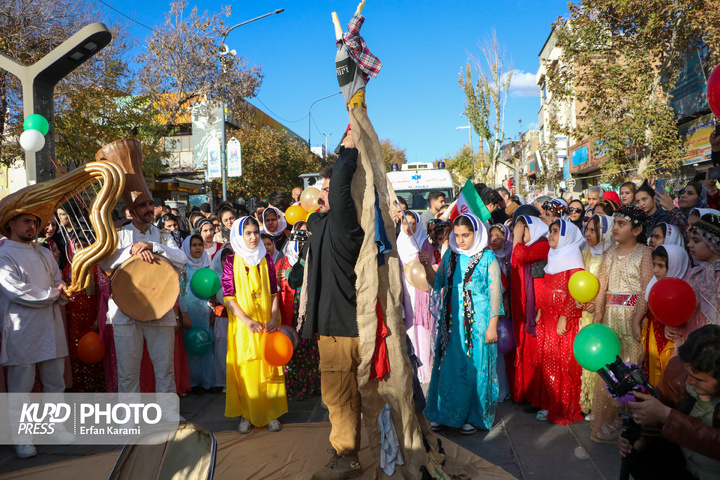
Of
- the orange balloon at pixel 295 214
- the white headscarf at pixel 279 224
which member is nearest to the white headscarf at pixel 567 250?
the orange balloon at pixel 295 214

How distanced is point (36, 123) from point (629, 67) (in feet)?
38.7

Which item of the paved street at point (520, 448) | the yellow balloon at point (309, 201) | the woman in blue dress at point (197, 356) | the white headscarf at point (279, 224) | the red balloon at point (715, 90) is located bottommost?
the paved street at point (520, 448)

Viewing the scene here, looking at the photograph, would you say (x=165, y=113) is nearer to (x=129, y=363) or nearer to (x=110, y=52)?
(x=110, y=52)

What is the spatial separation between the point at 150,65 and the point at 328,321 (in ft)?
54.9

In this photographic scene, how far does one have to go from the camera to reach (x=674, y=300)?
3250 millimetres

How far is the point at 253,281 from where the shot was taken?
4430 millimetres

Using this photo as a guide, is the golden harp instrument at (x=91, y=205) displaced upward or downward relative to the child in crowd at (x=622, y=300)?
upward

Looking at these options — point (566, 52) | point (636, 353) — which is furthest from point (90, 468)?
point (566, 52)

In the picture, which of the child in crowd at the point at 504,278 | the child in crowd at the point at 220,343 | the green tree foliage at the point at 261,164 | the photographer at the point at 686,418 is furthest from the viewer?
the green tree foliage at the point at 261,164

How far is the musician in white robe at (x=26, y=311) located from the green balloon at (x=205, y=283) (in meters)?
1.19

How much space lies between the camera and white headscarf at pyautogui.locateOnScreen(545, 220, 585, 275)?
172 inches

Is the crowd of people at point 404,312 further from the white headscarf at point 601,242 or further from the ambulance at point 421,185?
the ambulance at point 421,185

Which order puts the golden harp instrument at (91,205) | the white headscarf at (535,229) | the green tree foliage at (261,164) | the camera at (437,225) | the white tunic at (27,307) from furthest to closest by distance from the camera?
the green tree foliage at (261,164) → the camera at (437,225) → the white headscarf at (535,229) → the white tunic at (27,307) → the golden harp instrument at (91,205)

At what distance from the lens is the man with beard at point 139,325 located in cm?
412
